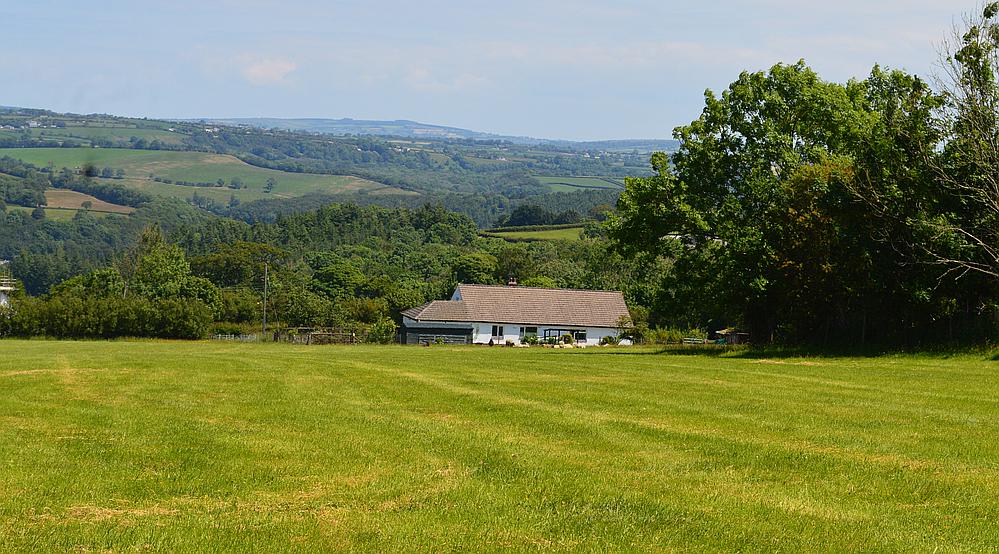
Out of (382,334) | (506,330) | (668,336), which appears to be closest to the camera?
(668,336)

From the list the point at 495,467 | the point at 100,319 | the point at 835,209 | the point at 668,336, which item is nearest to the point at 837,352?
the point at 835,209

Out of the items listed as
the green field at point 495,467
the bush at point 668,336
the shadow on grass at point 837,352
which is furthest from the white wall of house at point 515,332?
the green field at point 495,467

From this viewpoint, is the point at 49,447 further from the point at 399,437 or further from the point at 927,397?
the point at 927,397

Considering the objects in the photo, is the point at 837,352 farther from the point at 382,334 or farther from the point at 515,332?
the point at 515,332

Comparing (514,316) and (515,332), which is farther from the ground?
(514,316)

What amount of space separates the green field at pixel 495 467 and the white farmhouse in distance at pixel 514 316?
68613 mm

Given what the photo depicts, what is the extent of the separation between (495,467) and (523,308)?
8094 centimetres

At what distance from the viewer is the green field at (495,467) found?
9562 millimetres

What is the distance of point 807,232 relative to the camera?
3894cm

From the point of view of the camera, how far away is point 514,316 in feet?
305

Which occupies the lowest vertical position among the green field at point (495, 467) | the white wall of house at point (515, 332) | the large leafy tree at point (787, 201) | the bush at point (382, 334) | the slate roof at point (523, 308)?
the white wall of house at point (515, 332)

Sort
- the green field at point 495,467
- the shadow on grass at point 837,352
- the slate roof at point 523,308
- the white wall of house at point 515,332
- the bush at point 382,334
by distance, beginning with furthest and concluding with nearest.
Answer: the slate roof at point 523,308, the white wall of house at point 515,332, the bush at point 382,334, the shadow on grass at point 837,352, the green field at point 495,467

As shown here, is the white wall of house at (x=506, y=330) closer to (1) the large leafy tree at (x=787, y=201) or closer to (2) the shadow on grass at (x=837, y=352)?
(1) the large leafy tree at (x=787, y=201)

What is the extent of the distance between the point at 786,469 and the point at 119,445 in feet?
27.7
